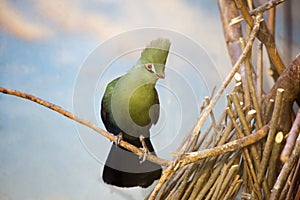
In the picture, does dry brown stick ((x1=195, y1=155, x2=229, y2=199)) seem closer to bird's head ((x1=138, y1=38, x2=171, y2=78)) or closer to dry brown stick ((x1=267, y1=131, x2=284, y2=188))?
dry brown stick ((x1=267, y1=131, x2=284, y2=188))

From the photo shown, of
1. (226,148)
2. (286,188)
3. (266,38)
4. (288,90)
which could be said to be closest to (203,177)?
(226,148)

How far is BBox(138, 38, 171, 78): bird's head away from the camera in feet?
4.28

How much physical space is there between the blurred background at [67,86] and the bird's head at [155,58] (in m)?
0.03

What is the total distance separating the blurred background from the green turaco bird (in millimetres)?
31

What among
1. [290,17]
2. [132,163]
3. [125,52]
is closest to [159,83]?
[125,52]

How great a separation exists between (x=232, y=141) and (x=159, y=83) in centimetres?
34

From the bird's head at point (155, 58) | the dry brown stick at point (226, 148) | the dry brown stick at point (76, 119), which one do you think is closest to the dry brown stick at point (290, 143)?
the dry brown stick at point (226, 148)

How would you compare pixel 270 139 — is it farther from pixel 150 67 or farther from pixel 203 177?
pixel 150 67

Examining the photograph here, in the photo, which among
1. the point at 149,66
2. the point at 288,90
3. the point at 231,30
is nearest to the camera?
the point at 288,90

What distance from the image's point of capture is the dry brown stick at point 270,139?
1108mm

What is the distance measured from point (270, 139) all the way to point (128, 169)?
0.45 m

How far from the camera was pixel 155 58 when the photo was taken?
51.7 inches

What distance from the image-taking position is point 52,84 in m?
1.35

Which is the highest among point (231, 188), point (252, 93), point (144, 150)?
point (252, 93)
